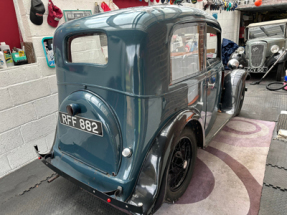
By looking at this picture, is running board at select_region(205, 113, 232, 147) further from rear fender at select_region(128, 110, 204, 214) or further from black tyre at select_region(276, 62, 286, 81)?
black tyre at select_region(276, 62, 286, 81)

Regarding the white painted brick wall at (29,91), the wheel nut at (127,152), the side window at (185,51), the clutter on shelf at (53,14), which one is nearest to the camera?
the wheel nut at (127,152)

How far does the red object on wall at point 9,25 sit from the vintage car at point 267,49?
6173 millimetres

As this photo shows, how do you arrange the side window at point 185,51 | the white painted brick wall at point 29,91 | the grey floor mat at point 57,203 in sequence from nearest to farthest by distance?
the side window at point 185,51 < the grey floor mat at point 57,203 < the white painted brick wall at point 29,91

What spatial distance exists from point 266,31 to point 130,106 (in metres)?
7.20

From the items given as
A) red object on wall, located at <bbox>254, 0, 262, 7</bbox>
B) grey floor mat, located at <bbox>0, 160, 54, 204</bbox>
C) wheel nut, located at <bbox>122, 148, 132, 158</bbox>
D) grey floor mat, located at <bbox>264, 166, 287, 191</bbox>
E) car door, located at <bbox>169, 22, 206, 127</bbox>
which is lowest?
grey floor mat, located at <bbox>0, 160, 54, 204</bbox>

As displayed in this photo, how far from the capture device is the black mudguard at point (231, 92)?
3250 mm

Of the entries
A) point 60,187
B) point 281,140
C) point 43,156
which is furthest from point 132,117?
point 281,140

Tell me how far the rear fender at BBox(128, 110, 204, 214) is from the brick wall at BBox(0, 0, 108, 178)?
1.96 meters

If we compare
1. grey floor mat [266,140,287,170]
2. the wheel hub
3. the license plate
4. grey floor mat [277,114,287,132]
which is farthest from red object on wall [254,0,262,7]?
the license plate

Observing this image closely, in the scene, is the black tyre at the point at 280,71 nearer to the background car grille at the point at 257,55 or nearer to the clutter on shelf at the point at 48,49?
the background car grille at the point at 257,55

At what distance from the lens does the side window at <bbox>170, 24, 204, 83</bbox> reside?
178 cm

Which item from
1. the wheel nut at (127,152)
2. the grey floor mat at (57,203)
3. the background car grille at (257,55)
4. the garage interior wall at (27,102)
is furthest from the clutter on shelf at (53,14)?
the background car grille at (257,55)

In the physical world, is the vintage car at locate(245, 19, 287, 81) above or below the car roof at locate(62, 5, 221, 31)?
below

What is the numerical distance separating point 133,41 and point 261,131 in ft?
9.14
